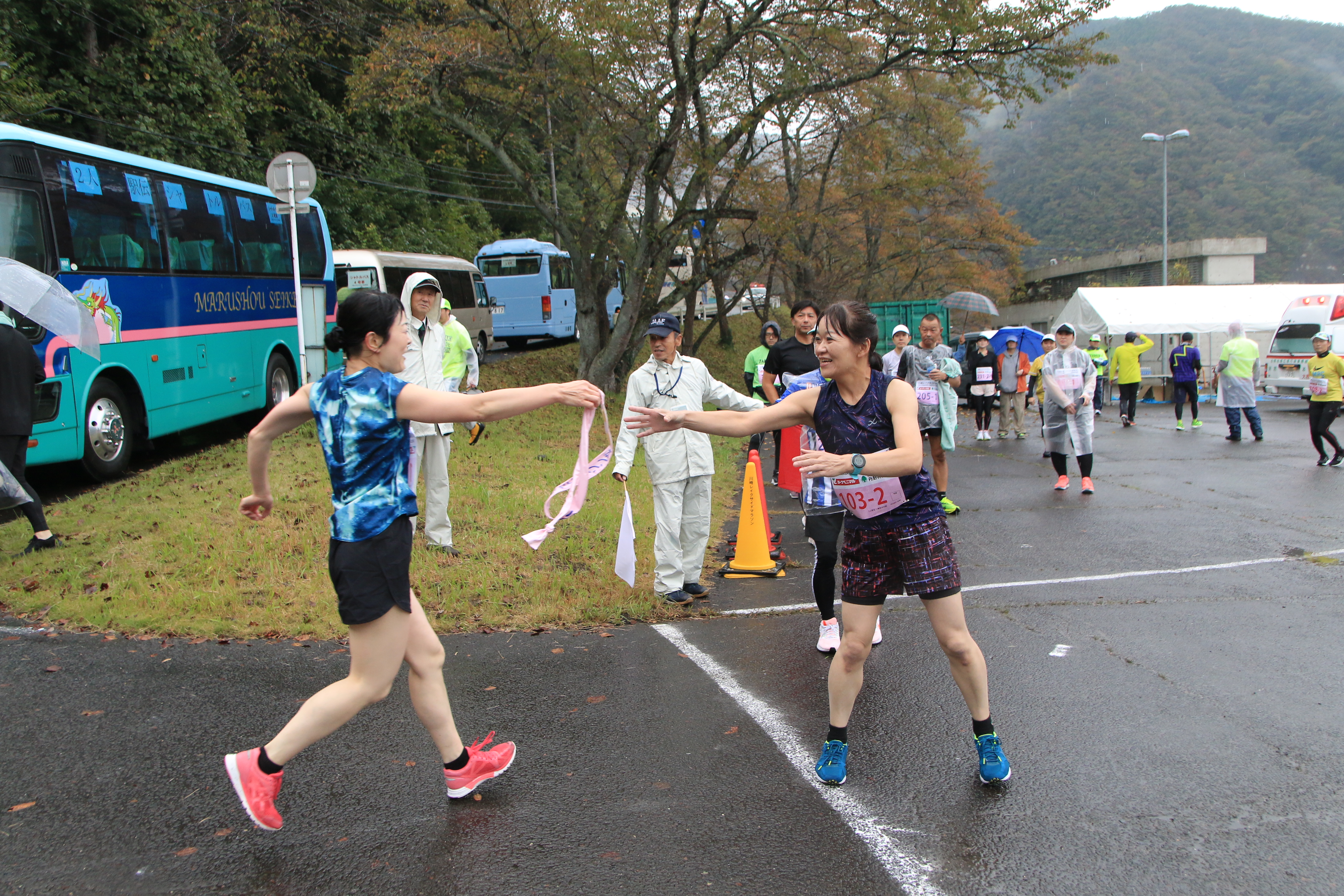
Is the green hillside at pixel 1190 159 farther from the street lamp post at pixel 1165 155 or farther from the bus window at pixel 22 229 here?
the bus window at pixel 22 229

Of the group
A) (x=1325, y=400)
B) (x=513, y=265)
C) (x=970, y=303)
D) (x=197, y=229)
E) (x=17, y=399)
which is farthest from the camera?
(x=513, y=265)

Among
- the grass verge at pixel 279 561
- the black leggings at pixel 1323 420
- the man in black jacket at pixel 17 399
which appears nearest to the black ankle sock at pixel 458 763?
the grass verge at pixel 279 561

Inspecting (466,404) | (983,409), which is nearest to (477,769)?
(466,404)

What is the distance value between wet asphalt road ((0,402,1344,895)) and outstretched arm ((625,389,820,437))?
4.57 feet

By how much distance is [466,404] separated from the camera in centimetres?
320

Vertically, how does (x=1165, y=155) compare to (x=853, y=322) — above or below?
above

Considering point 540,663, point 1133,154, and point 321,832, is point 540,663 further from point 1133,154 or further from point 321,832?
point 1133,154

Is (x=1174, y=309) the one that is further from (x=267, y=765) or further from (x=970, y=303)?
(x=267, y=765)

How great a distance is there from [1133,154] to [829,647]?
258 feet

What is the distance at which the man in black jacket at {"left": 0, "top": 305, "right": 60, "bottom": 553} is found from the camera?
668cm

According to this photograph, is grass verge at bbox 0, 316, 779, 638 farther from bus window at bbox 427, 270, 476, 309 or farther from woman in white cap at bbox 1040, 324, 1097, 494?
bus window at bbox 427, 270, 476, 309

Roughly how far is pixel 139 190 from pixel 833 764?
10422 millimetres

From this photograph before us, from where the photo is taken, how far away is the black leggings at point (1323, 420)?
12.5 metres

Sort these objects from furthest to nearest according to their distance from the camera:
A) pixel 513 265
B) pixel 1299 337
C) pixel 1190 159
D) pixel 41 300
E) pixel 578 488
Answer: pixel 1190 159
pixel 513 265
pixel 1299 337
pixel 41 300
pixel 578 488
